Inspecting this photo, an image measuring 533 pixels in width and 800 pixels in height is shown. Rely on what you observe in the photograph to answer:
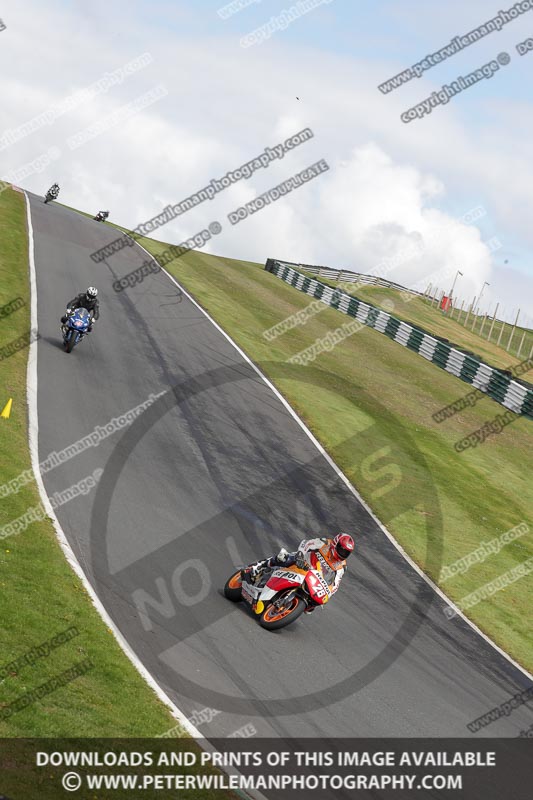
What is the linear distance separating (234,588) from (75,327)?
11.4 metres

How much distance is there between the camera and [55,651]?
996 cm

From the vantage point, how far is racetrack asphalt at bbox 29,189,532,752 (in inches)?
448

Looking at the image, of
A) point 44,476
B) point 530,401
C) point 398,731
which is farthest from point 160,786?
point 530,401

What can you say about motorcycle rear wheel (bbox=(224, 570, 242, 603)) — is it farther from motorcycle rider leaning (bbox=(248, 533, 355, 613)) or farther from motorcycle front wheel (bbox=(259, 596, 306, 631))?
motorcycle front wheel (bbox=(259, 596, 306, 631))

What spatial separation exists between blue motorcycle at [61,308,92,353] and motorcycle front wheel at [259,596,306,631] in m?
12.0

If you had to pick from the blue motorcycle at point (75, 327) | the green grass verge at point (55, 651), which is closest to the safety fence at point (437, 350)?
the blue motorcycle at point (75, 327)

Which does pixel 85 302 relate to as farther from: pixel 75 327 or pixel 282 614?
pixel 282 614

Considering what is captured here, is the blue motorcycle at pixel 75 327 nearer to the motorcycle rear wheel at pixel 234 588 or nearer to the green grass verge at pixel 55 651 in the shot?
the green grass verge at pixel 55 651

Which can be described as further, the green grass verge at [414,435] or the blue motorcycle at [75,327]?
the blue motorcycle at [75,327]

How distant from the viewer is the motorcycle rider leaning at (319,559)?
12945 millimetres

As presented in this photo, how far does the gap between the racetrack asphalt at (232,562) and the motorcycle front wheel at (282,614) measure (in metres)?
0.18

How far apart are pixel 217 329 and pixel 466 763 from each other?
79.0ft

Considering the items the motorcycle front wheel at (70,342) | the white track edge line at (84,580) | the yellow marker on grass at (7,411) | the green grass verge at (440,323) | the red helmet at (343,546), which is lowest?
the green grass verge at (440,323)

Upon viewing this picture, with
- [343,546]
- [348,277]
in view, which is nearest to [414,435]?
[343,546]
